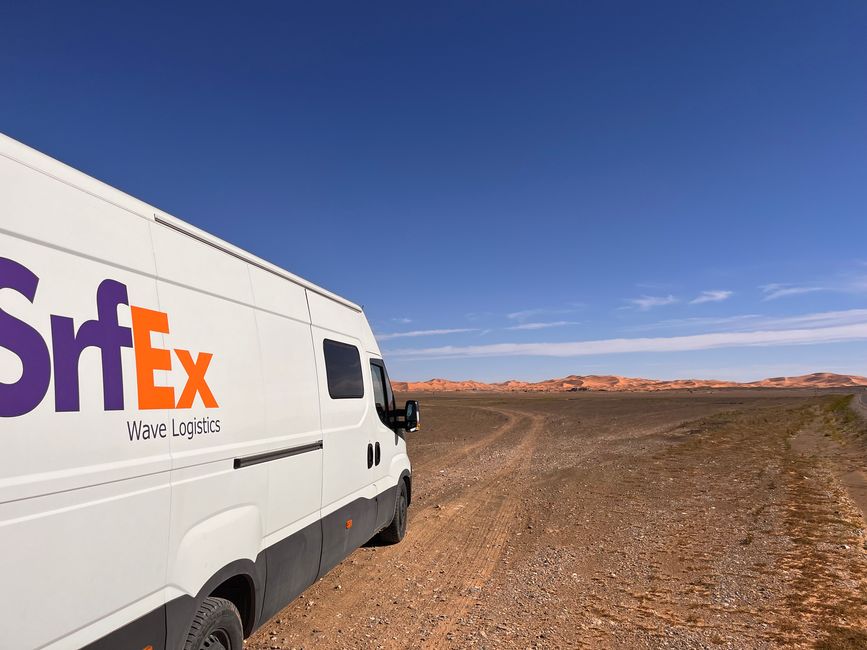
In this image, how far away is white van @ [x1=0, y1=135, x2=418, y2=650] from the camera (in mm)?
2141

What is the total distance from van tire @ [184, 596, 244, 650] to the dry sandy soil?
4.79 ft

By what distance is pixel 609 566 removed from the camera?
654cm

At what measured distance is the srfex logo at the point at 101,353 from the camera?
2104 millimetres

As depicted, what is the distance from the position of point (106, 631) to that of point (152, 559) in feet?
1.14

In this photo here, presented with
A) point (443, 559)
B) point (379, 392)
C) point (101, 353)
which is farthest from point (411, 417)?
point (101, 353)

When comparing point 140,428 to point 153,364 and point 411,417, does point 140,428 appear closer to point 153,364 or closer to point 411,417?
point 153,364

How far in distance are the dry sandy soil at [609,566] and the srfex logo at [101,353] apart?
2846mm

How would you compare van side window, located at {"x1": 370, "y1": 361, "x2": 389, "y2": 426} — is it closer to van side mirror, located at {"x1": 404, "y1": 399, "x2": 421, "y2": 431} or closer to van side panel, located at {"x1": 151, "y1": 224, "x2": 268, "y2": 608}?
van side mirror, located at {"x1": 404, "y1": 399, "x2": 421, "y2": 431}

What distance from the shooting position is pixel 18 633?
2.05 meters

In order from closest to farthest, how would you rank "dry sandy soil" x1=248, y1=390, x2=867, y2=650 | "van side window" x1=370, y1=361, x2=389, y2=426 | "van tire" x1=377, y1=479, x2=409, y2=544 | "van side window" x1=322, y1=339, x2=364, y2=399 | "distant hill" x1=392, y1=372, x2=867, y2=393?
"dry sandy soil" x1=248, y1=390, x2=867, y2=650 < "van side window" x1=322, y1=339, x2=364, y2=399 < "van side window" x1=370, y1=361, x2=389, y2=426 < "van tire" x1=377, y1=479, x2=409, y2=544 < "distant hill" x1=392, y1=372, x2=867, y2=393

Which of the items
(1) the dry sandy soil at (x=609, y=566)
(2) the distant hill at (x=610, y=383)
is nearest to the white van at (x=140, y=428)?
(1) the dry sandy soil at (x=609, y=566)

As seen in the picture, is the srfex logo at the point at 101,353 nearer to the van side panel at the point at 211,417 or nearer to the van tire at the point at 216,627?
the van side panel at the point at 211,417

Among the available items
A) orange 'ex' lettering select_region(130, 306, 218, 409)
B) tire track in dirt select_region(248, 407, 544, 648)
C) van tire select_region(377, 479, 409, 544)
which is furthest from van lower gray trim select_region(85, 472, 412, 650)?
orange 'ex' lettering select_region(130, 306, 218, 409)

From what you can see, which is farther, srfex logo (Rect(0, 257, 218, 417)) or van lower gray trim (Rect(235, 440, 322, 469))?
van lower gray trim (Rect(235, 440, 322, 469))
